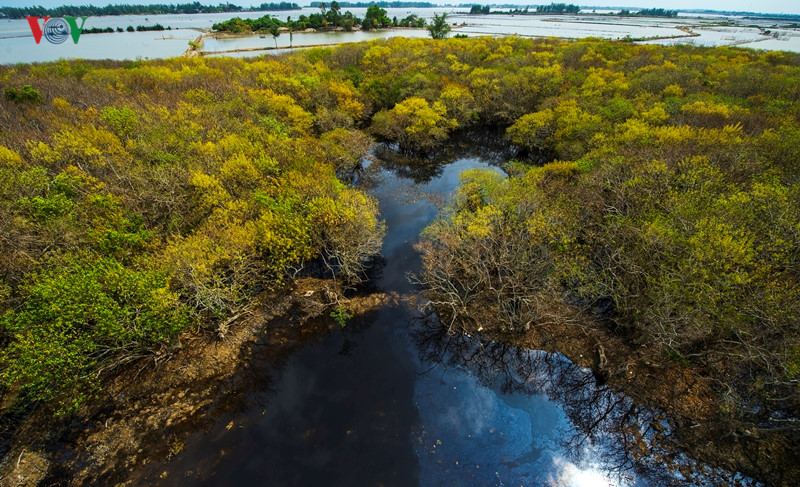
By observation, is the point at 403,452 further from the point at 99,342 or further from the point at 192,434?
the point at 99,342

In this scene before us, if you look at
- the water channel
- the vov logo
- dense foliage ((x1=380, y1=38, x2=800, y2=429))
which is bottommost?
the water channel

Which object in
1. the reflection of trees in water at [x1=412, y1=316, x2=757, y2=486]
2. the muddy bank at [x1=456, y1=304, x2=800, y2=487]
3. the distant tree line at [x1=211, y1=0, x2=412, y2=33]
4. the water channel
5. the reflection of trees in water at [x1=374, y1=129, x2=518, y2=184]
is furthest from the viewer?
the distant tree line at [x1=211, y1=0, x2=412, y2=33]

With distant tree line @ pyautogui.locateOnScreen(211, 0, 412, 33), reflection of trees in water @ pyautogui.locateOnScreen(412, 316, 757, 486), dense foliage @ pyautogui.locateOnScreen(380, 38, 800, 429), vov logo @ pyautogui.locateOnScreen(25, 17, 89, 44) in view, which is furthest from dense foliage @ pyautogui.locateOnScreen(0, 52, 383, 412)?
distant tree line @ pyautogui.locateOnScreen(211, 0, 412, 33)

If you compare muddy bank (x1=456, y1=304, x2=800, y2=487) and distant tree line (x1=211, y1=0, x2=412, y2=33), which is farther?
distant tree line (x1=211, y1=0, x2=412, y2=33)

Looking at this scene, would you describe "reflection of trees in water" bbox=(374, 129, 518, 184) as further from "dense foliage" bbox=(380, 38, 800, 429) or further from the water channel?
the water channel

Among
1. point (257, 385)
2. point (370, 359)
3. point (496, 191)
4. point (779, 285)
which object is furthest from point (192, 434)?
point (779, 285)

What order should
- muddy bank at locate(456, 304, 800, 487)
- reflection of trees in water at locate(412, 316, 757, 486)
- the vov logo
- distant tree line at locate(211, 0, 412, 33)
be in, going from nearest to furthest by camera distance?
muddy bank at locate(456, 304, 800, 487) → reflection of trees in water at locate(412, 316, 757, 486) → the vov logo → distant tree line at locate(211, 0, 412, 33)

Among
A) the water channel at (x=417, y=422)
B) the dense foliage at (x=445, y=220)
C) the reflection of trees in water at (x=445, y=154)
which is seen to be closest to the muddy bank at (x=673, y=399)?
the water channel at (x=417, y=422)
